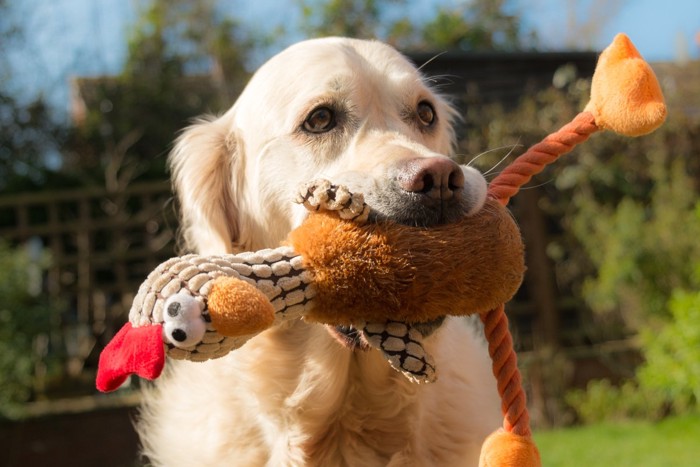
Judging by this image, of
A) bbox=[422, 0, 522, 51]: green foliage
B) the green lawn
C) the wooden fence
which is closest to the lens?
the green lawn

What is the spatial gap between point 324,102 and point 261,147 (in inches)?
12.7

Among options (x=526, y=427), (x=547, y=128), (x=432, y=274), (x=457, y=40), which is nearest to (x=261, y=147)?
(x=432, y=274)

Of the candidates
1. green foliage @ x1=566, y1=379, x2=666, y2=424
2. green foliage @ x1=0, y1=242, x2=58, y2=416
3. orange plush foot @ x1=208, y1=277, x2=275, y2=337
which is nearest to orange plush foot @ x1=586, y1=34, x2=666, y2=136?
orange plush foot @ x1=208, y1=277, x2=275, y2=337

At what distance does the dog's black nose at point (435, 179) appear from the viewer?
2.00m

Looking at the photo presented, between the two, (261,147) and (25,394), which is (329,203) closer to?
(261,147)

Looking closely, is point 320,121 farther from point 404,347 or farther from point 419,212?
point 404,347

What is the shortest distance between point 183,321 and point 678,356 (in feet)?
18.4

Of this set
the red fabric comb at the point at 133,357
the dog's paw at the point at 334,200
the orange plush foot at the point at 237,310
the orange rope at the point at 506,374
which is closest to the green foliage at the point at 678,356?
the orange rope at the point at 506,374

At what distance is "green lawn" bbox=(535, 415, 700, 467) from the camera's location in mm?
5477

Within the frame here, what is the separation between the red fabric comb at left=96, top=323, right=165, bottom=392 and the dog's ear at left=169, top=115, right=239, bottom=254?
1.38 meters

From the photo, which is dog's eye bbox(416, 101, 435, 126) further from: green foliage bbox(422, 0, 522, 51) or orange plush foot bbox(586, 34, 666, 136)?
green foliage bbox(422, 0, 522, 51)

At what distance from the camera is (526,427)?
2037 mm

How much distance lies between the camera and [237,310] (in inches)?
61.1

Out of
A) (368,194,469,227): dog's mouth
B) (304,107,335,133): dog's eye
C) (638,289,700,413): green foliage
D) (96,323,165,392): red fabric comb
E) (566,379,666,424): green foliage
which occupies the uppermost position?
(304,107,335,133): dog's eye
